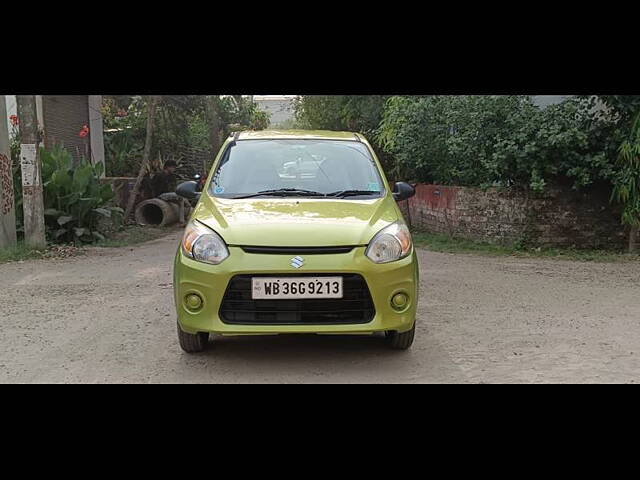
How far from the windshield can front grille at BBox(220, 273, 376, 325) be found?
3.49 ft

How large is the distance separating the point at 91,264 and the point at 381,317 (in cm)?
596

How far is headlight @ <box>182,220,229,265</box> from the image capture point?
448cm

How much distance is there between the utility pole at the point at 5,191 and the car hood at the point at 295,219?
5.96m

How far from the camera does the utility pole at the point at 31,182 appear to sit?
9789mm

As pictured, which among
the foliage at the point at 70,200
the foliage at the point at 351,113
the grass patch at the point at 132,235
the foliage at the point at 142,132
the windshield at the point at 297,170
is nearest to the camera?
the windshield at the point at 297,170

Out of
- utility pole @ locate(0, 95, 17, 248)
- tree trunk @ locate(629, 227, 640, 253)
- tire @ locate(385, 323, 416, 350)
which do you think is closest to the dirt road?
tire @ locate(385, 323, 416, 350)

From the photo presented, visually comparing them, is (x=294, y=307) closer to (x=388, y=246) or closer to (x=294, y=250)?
(x=294, y=250)

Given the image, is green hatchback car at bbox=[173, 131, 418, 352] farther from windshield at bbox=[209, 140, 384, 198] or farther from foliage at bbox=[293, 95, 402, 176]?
foliage at bbox=[293, 95, 402, 176]

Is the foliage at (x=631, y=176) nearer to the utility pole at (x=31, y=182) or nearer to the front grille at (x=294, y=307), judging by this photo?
the front grille at (x=294, y=307)

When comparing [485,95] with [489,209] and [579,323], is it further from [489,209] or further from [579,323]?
[579,323]

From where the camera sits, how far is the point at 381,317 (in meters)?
4.47

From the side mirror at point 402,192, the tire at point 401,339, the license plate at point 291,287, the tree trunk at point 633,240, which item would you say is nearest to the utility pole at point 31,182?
the side mirror at point 402,192

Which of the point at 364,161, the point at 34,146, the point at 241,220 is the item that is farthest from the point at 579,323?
the point at 34,146

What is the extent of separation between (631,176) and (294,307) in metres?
6.93
